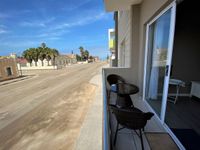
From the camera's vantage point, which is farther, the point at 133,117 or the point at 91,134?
the point at 91,134

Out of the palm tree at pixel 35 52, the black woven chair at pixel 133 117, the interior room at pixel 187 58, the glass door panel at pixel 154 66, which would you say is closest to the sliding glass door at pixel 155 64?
the glass door panel at pixel 154 66

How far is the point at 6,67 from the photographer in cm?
1761

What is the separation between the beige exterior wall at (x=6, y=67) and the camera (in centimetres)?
1684

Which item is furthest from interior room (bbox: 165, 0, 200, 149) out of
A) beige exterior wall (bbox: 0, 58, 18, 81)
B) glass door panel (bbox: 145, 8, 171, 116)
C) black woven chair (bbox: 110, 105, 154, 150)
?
beige exterior wall (bbox: 0, 58, 18, 81)

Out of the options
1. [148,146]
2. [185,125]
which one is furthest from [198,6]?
[148,146]

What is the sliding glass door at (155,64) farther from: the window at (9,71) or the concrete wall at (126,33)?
the window at (9,71)

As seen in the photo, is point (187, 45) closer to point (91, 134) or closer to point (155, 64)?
point (155, 64)

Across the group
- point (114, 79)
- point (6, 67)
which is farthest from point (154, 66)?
point (6, 67)

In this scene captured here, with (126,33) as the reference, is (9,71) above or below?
below

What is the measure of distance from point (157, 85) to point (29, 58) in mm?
33867

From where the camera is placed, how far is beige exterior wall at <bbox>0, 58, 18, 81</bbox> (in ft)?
55.3

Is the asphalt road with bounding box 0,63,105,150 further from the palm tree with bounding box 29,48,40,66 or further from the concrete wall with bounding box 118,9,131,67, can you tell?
the palm tree with bounding box 29,48,40,66

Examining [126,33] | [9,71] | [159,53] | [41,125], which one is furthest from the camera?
[9,71]

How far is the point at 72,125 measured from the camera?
180 inches
